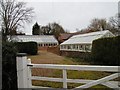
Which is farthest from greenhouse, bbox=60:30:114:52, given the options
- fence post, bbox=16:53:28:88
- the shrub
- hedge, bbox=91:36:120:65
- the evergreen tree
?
the evergreen tree

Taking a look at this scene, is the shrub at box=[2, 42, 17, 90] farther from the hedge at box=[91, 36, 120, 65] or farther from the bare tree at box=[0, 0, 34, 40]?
the bare tree at box=[0, 0, 34, 40]

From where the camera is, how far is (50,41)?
2591 inches

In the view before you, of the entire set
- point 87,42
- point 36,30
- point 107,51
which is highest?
point 36,30

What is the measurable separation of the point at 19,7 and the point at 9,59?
37317 millimetres

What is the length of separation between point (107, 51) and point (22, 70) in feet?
44.1

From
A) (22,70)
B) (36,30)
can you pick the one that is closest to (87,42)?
(22,70)

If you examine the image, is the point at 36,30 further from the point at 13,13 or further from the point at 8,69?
the point at 8,69

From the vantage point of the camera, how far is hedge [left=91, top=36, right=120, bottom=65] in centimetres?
1608

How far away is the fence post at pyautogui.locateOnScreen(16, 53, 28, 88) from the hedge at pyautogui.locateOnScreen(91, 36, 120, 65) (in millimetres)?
11418

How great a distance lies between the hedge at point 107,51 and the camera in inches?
633

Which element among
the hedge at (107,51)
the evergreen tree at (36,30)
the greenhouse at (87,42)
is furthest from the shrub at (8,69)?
the evergreen tree at (36,30)

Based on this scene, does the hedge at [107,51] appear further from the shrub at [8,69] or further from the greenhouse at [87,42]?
the shrub at [8,69]

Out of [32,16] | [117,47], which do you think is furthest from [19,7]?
[117,47]

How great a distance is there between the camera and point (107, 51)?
1780 cm
